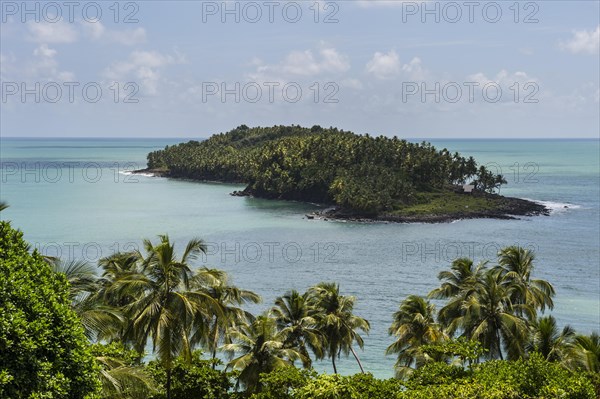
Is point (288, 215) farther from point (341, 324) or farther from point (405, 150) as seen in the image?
point (341, 324)

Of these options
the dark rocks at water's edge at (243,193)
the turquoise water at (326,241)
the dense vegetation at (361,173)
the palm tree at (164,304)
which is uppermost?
the dense vegetation at (361,173)

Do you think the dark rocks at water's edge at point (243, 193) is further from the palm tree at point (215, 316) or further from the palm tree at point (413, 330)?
the palm tree at point (413, 330)

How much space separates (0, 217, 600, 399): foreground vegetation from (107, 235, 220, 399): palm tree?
1.6 inches

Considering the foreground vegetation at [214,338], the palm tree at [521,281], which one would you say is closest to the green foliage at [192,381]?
the foreground vegetation at [214,338]

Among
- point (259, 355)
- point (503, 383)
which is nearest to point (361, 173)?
point (259, 355)

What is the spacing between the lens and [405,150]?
136 m

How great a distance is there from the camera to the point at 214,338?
2527 cm

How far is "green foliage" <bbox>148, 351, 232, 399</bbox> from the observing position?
25.7 m

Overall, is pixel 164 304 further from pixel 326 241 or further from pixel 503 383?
pixel 326 241

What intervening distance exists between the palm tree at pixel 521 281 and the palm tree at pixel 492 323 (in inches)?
147

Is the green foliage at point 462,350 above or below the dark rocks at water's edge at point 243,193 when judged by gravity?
below

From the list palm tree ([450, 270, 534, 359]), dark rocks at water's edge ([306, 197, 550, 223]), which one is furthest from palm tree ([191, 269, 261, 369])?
dark rocks at water's edge ([306, 197, 550, 223])

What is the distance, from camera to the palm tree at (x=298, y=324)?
3097cm

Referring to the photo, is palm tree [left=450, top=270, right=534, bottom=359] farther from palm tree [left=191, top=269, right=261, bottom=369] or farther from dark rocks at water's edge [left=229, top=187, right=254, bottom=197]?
dark rocks at water's edge [left=229, top=187, right=254, bottom=197]
